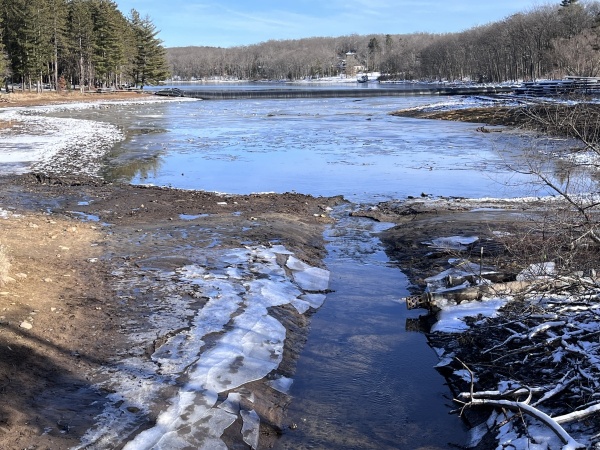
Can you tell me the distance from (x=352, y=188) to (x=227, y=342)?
40.0 feet

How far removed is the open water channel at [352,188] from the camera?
5.87 meters

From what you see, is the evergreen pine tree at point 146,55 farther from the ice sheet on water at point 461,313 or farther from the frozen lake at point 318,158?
the ice sheet on water at point 461,313

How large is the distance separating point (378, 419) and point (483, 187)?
1423cm

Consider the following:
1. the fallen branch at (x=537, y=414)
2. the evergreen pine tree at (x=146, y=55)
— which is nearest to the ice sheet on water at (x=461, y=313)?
the fallen branch at (x=537, y=414)

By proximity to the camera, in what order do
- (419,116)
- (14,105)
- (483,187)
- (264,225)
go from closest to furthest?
(264,225), (483,187), (419,116), (14,105)

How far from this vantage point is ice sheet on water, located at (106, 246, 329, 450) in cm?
527

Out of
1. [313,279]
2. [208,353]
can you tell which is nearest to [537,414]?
[208,353]

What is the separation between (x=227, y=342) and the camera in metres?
6.93

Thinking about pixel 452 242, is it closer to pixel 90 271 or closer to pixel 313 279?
pixel 313 279

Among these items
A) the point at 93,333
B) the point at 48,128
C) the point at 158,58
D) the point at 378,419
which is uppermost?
the point at 158,58

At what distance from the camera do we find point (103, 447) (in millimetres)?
4816

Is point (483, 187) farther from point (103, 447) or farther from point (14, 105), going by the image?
A: point (14, 105)

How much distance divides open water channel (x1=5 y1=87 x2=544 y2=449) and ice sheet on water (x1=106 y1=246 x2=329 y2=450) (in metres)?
0.44

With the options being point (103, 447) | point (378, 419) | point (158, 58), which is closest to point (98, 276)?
point (103, 447)
